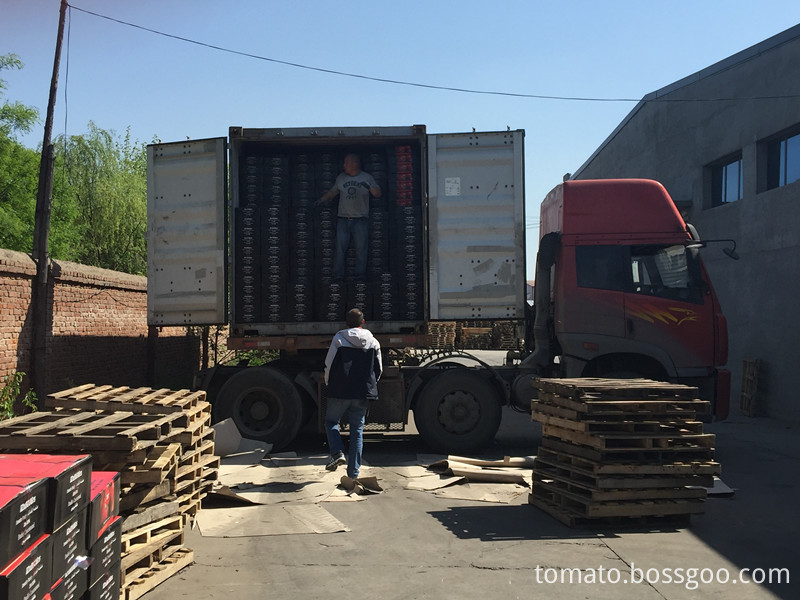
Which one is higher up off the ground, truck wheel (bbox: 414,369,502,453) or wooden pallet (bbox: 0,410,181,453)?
wooden pallet (bbox: 0,410,181,453)

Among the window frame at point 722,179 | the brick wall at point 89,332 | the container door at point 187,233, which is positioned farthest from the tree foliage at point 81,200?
the window frame at point 722,179

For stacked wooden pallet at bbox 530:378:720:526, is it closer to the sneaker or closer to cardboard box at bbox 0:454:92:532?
the sneaker

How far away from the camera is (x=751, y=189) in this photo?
52.4 ft

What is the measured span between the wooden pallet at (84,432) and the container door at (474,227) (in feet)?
17.6

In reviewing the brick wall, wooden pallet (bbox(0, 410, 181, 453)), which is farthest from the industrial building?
wooden pallet (bbox(0, 410, 181, 453))

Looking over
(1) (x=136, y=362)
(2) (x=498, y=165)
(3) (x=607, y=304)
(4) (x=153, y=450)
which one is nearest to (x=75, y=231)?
(1) (x=136, y=362)

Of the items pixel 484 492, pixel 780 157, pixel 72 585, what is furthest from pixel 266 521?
pixel 780 157

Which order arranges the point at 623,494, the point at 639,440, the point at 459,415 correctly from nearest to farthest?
the point at 623,494 → the point at 639,440 → the point at 459,415

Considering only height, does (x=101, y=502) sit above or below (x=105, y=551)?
above

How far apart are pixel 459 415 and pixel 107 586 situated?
6701mm

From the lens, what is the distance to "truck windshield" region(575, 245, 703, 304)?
10047 mm

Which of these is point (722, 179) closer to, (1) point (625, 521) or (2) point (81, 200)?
(1) point (625, 521)

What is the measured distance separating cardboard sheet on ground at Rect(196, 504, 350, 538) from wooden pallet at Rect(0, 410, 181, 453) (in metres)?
1.22

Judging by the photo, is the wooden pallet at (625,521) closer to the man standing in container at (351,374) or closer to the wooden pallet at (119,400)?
the man standing in container at (351,374)
